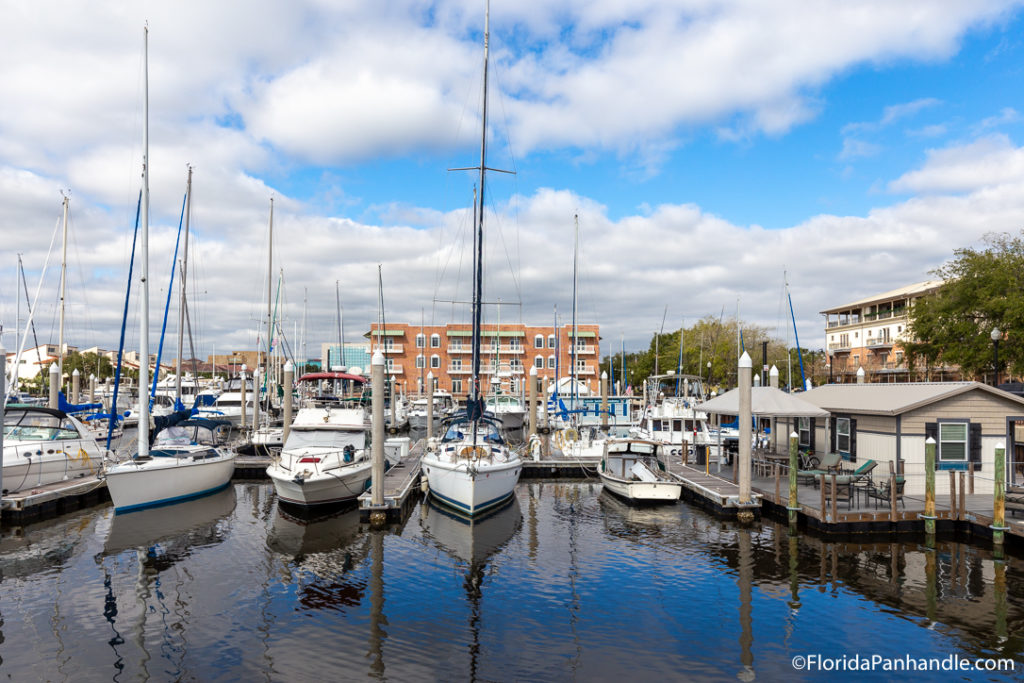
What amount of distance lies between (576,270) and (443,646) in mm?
33760

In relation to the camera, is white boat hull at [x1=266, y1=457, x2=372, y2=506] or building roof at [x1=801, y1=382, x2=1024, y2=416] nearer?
building roof at [x1=801, y1=382, x2=1024, y2=416]

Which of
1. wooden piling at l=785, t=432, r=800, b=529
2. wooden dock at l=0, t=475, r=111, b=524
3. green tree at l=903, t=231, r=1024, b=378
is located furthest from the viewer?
green tree at l=903, t=231, r=1024, b=378

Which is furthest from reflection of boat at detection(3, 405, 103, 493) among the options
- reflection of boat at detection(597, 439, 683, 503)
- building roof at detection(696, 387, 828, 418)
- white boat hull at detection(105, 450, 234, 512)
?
building roof at detection(696, 387, 828, 418)

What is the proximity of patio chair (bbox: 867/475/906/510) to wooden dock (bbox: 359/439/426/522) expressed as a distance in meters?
13.8

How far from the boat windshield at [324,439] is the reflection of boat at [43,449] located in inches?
299

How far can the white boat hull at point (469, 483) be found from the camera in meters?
20.0

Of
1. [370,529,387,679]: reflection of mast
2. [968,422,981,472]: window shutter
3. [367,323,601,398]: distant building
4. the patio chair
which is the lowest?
[370,529,387,679]: reflection of mast

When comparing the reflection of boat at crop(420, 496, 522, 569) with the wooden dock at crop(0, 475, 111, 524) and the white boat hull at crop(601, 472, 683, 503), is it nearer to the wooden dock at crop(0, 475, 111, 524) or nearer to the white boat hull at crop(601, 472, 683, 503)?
the white boat hull at crop(601, 472, 683, 503)

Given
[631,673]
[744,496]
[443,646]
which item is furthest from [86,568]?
[744,496]

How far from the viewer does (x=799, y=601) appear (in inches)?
530

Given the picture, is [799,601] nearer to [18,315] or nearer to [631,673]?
[631,673]

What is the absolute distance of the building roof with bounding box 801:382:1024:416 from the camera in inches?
778

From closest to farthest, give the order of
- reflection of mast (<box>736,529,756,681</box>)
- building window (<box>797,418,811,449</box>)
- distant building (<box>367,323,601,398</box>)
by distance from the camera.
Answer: reflection of mast (<box>736,529,756,681</box>), building window (<box>797,418,811,449</box>), distant building (<box>367,323,601,398</box>)

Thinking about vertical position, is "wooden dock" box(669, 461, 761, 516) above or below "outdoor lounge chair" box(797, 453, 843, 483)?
below
